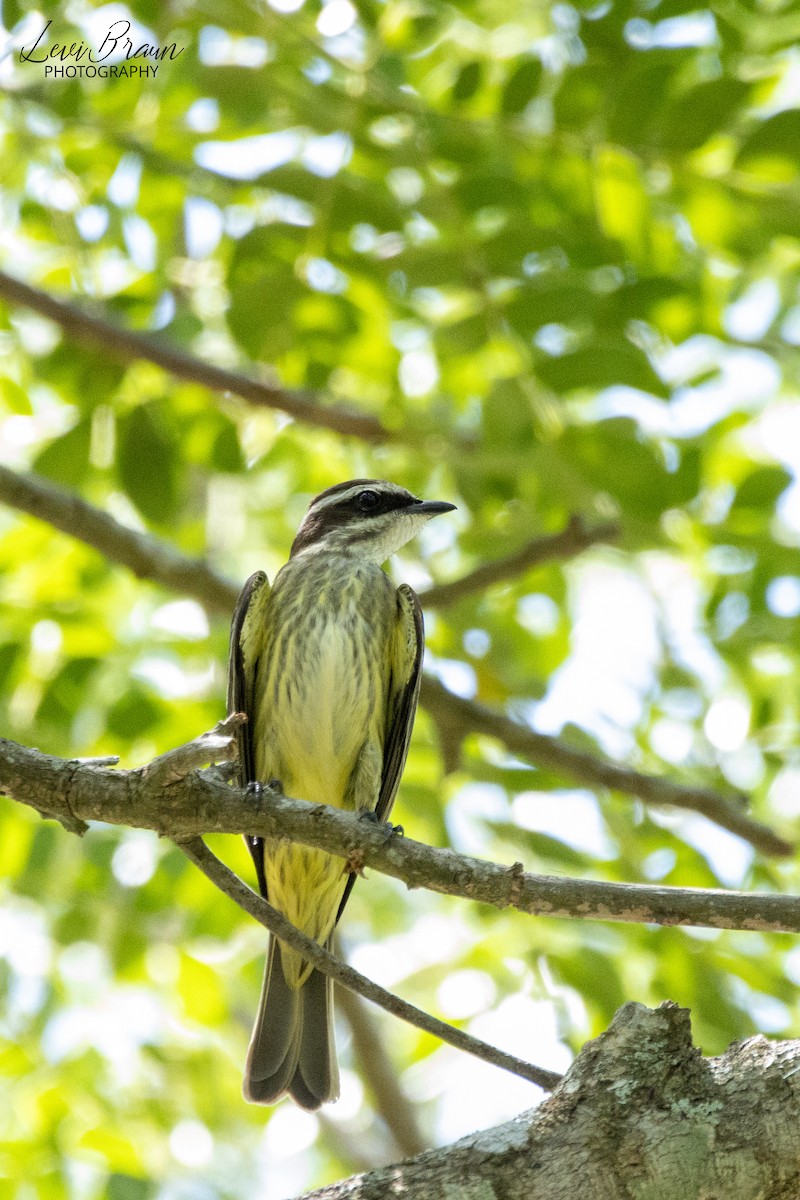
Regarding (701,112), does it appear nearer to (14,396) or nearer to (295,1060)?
(14,396)

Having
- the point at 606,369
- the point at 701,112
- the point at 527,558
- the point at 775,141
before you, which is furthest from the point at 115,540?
the point at 775,141

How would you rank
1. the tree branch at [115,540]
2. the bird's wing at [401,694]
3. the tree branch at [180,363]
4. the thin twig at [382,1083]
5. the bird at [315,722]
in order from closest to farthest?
the bird at [315,722] → the tree branch at [115,540] → the bird's wing at [401,694] → the tree branch at [180,363] → the thin twig at [382,1083]

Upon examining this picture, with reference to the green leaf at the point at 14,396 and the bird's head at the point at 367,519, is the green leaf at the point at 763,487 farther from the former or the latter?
the green leaf at the point at 14,396

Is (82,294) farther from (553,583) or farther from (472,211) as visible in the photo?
(553,583)

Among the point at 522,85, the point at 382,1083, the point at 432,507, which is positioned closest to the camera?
the point at 522,85

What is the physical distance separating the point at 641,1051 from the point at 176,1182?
4480mm

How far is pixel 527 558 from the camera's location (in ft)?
20.6

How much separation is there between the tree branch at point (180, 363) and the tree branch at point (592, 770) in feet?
4.40

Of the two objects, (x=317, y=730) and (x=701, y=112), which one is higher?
(x=701, y=112)

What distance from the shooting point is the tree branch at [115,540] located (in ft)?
19.2

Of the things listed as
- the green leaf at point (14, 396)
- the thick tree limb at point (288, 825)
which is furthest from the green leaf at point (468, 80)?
the thick tree limb at point (288, 825)

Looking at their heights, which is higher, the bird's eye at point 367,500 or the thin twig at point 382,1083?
the bird's eye at point 367,500

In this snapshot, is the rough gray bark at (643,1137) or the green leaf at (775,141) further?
the green leaf at (775,141)

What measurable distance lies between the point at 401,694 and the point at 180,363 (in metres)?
1.89
